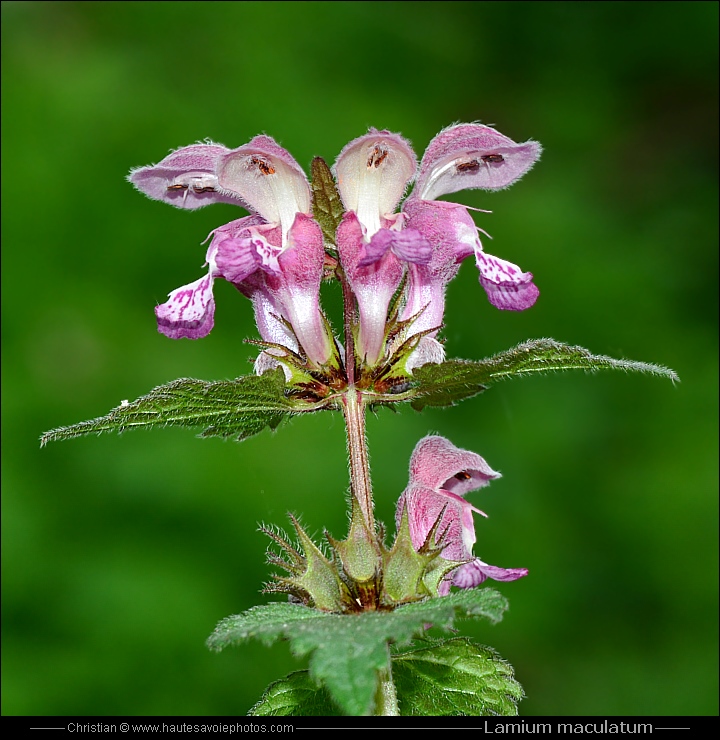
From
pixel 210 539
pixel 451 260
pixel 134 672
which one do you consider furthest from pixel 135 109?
pixel 451 260

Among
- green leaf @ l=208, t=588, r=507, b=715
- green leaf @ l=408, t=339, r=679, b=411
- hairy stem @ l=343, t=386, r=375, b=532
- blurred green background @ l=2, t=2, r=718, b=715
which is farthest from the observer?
blurred green background @ l=2, t=2, r=718, b=715

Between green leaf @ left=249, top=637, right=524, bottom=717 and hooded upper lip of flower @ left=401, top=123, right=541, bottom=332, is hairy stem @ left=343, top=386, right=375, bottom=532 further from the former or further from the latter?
green leaf @ left=249, top=637, right=524, bottom=717

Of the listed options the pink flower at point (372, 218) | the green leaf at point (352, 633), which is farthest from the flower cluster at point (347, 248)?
the green leaf at point (352, 633)

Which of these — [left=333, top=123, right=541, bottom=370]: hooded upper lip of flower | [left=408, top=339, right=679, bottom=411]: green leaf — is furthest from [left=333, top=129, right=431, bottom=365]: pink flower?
[left=408, top=339, right=679, bottom=411]: green leaf

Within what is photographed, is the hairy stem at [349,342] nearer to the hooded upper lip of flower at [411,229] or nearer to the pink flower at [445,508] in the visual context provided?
the hooded upper lip of flower at [411,229]

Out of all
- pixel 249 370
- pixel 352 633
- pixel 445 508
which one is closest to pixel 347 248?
pixel 445 508

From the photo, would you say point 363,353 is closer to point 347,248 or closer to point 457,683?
point 347,248

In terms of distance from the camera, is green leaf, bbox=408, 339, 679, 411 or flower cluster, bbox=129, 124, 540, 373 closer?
green leaf, bbox=408, 339, 679, 411
